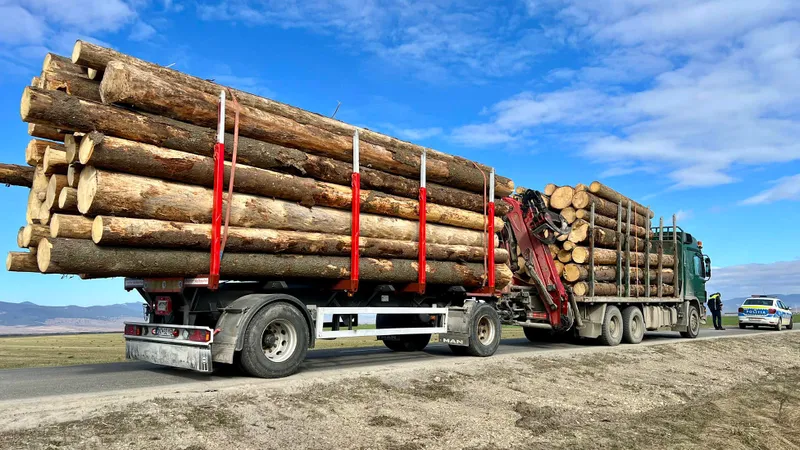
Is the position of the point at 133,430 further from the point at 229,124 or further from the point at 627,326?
the point at 627,326

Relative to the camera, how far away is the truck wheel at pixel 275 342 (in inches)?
337

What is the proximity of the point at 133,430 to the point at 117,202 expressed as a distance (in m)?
3.08

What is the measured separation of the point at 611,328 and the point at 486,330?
243 inches

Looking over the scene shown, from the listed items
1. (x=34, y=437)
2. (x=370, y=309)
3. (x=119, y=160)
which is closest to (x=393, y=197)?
(x=370, y=309)

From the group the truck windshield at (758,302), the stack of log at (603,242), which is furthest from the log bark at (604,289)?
the truck windshield at (758,302)

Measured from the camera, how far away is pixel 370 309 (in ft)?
35.8

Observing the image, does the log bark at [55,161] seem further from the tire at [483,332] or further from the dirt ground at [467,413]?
the tire at [483,332]

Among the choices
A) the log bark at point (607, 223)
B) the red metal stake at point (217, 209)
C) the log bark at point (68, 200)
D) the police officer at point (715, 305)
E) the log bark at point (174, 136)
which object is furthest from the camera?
the police officer at point (715, 305)

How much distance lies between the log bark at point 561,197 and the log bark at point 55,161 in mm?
13520

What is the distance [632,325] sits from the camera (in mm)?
18594

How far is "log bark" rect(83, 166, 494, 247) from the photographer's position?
25.2ft

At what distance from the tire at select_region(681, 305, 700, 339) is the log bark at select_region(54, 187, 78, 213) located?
67.6ft

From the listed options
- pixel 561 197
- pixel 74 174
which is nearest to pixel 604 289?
pixel 561 197

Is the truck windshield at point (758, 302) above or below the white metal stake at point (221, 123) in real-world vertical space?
below
